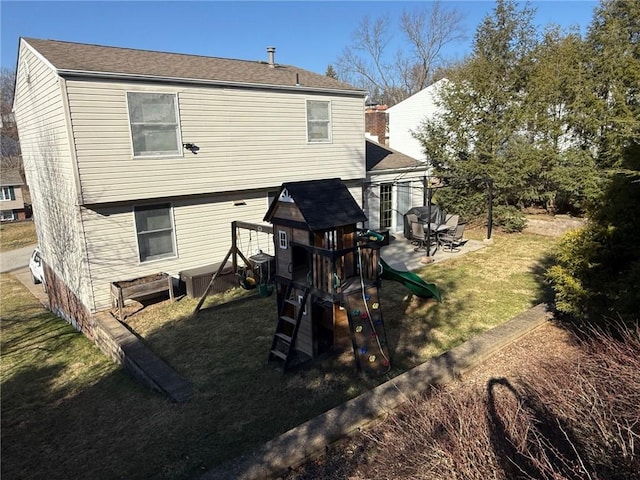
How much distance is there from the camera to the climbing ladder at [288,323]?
6.54m

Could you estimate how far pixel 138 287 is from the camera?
32.9ft

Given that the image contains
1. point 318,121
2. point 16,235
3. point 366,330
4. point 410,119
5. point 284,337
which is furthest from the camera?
point 16,235

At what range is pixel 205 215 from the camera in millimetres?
11672

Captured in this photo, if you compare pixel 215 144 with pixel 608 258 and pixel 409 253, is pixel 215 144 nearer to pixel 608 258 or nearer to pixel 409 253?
pixel 409 253

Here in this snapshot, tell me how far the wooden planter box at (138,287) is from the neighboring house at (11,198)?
110 ft

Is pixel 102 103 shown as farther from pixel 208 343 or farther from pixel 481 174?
pixel 481 174

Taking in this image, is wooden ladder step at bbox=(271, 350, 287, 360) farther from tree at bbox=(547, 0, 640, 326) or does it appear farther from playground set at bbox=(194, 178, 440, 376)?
tree at bbox=(547, 0, 640, 326)

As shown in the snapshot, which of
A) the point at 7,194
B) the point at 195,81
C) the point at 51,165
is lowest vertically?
the point at 7,194

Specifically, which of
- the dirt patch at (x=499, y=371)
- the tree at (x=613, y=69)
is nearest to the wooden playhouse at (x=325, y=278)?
the dirt patch at (x=499, y=371)

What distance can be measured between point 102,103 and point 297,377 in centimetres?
767

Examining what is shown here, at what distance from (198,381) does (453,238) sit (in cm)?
966

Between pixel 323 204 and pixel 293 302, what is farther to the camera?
pixel 293 302

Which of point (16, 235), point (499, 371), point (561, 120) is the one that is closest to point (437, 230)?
point (561, 120)

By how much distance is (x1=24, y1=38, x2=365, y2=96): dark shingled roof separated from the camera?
9.52 meters
